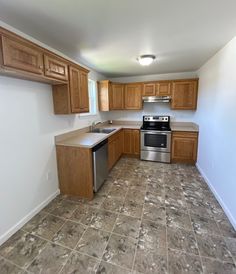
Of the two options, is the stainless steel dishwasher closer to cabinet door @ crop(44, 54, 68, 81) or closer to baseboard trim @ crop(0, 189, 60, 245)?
baseboard trim @ crop(0, 189, 60, 245)

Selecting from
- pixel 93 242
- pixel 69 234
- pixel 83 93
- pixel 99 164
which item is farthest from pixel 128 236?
pixel 83 93

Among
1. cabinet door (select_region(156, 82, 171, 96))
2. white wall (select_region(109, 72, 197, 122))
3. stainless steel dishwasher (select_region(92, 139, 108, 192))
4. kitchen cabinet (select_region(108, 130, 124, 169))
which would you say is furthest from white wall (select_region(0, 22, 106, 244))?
cabinet door (select_region(156, 82, 171, 96))

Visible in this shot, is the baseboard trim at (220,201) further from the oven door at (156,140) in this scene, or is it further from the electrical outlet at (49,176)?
the electrical outlet at (49,176)

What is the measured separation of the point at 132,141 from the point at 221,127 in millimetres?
2357

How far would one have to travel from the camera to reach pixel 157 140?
4.12 metres

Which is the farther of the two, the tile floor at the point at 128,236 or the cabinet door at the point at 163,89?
the cabinet door at the point at 163,89

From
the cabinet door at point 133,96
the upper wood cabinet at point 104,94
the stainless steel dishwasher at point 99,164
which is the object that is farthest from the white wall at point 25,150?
the cabinet door at point 133,96

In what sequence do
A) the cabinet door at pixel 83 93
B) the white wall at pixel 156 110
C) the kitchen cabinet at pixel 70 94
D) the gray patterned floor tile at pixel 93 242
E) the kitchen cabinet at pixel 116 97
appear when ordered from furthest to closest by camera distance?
the kitchen cabinet at pixel 116 97
the white wall at pixel 156 110
the cabinet door at pixel 83 93
the kitchen cabinet at pixel 70 94
the gray patterned floor tile at pixel 93 242

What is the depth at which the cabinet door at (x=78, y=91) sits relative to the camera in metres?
2.54

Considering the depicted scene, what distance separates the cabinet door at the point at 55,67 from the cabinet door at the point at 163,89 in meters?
2.71

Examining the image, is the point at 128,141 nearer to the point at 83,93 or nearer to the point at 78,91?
the point at 83,93

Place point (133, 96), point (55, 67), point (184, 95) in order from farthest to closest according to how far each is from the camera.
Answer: point (133, 96) < point (184, 95) < point (55, 67)

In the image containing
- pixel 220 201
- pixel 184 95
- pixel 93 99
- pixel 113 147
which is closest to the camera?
pixel 220 201

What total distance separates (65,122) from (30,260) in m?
2.02
